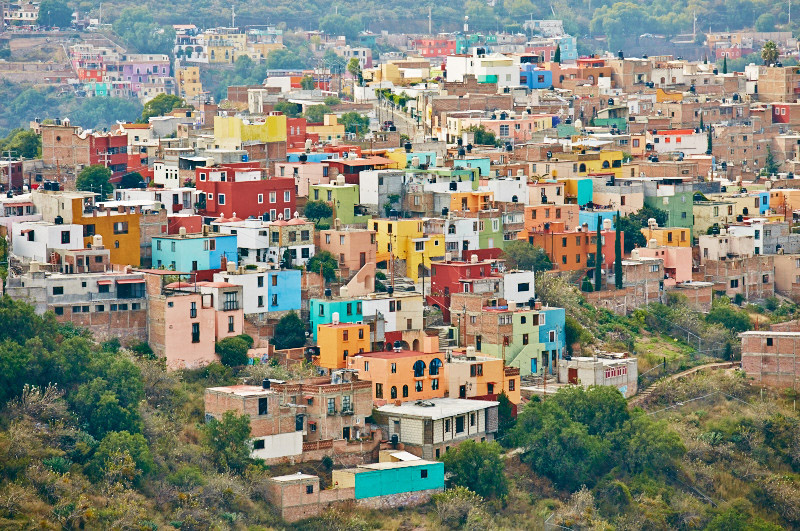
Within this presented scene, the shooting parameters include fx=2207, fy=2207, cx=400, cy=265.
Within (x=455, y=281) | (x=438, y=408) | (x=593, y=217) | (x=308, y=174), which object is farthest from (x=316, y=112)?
(x=438, y=408)

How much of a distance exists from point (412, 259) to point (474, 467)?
9.07m

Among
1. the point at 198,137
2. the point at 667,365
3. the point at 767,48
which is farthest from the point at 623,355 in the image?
the point at 767,48

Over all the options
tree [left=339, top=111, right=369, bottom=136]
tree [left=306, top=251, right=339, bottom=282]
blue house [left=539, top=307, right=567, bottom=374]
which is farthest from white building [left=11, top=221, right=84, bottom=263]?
tree [left=339, top=111, right=369, bottom=136]

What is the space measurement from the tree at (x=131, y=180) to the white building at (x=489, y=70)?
64.6ft

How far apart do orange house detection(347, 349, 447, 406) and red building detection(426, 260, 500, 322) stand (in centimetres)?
369

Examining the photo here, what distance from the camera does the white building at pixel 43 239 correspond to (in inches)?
1871

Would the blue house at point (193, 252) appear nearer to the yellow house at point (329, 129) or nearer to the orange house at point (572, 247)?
the orange house at point (572, 247)

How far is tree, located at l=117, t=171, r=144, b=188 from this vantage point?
187 ft

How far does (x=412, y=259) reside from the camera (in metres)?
51.3

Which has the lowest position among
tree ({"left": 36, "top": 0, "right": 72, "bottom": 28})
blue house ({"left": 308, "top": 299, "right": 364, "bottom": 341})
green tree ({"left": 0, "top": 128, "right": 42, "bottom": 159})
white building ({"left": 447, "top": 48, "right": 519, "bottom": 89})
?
blue house ({"left": 308, "top": 299, "right": 364, "bottom": 341})

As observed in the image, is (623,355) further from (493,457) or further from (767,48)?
(767,48)

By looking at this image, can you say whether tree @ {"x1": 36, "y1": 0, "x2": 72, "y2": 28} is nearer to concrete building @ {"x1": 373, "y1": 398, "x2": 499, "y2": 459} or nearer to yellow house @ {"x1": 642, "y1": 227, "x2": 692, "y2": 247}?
yellow house @ {"x1": 642, "y1": 227, "x2": 692, "y2": 247}

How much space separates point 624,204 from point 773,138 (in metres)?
16.7

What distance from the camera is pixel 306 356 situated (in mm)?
46312
